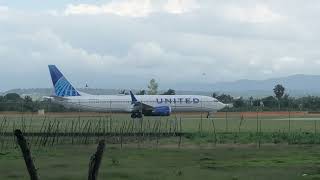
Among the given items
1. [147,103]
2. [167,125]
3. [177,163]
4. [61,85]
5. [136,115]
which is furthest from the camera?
[61,85]

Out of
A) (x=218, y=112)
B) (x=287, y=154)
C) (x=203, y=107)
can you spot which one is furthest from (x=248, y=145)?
(x=218, y=112)

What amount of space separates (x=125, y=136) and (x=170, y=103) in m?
53.0

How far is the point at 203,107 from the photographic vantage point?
90.1m

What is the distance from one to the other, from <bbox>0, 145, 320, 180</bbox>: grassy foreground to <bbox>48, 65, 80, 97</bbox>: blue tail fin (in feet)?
209

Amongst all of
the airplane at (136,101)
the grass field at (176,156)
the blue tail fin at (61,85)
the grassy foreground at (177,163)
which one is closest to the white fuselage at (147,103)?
the airplane at (136,101)

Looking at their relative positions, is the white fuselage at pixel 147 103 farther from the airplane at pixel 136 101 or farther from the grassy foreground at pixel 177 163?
the grassy foreground at pixel 177 163

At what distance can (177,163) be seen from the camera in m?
24.0

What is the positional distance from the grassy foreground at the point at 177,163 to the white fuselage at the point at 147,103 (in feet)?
190

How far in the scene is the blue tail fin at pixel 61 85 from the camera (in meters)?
94.4

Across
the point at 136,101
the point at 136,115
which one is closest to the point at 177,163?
the point at 136,115

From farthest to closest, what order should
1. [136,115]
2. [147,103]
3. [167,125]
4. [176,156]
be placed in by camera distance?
[147,103] < [136,115] < [167,125] < [176,156]

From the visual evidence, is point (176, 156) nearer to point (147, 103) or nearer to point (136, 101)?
point (136, 101)

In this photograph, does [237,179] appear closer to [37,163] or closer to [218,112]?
[37,163]

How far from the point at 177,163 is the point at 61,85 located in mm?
72276
